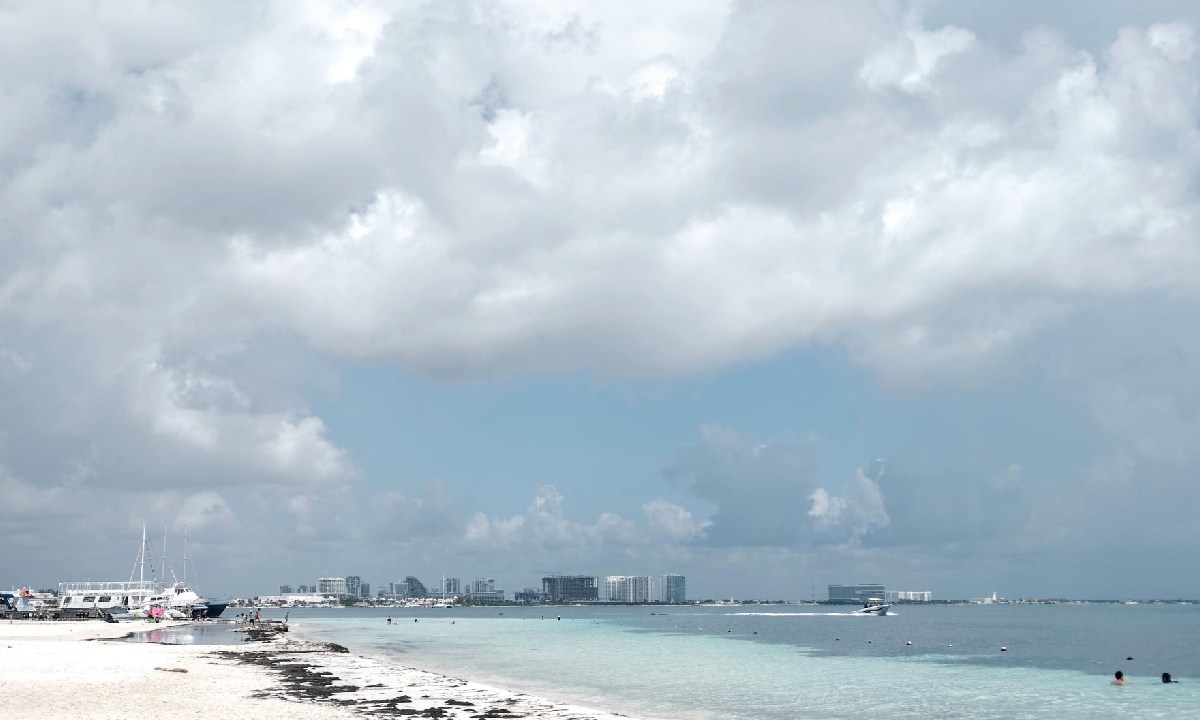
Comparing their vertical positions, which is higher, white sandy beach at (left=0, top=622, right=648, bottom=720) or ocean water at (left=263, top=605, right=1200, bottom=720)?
white sandy beach at (left=0, top=622, right=648, bottom=720)

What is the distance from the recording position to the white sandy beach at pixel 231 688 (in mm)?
38812

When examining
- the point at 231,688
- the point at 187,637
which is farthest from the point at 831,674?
the point at 187,637

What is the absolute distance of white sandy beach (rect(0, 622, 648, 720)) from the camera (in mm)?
38812

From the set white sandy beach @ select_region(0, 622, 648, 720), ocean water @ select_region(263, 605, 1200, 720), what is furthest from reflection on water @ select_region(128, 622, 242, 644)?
white sandy beach @ select_region(0, 622, 648, 720)

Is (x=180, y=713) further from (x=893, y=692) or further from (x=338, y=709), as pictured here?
(x=893, y=692)

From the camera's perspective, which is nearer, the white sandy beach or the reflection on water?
the white sandy beach

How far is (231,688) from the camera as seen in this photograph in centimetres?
4641

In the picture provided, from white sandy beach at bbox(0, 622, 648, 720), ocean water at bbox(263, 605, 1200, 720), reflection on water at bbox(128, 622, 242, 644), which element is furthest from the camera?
reflection on water at bbox(128, 622, 242, 644)

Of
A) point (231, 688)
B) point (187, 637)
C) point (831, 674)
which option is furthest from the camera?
point (187, 637)

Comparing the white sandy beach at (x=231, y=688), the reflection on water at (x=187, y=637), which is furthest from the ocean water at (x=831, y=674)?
the reflection on water at (x=187, y=637)

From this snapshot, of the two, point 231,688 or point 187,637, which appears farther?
point 187,637

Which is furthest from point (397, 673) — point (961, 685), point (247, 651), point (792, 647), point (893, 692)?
point (792, 647)

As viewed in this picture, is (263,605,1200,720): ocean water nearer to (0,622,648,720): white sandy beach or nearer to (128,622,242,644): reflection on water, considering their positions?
(0,622,648,720): white sandy beach

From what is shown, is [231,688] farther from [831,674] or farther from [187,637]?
[187,637]
